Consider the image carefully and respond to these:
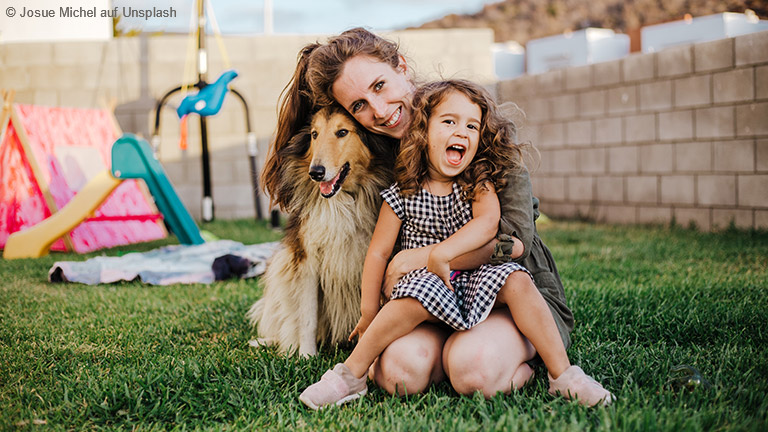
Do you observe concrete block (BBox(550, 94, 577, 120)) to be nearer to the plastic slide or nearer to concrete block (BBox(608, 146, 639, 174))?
concrete block (BBox(608, 146, 639, 174))

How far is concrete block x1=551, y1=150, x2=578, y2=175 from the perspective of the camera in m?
7.38

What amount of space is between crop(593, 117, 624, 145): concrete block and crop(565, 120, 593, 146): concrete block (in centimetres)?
9

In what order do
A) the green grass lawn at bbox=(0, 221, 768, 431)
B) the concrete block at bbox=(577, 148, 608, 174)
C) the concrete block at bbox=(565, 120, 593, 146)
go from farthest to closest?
the concrete block at bbox=(565, 120, 593, 146) < the concrete block at bbox=(577, 148, 608, 174) < the green grass lawn at bbox=(0, 221, 768, 431)

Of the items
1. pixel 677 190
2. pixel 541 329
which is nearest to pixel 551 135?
pixel 677 190

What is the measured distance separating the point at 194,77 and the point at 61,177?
2546 millimetres

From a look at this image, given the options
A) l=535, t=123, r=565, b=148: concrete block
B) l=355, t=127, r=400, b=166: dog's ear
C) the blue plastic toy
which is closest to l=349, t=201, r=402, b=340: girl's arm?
l=355, t=127, r=400, b=166: dog's ear

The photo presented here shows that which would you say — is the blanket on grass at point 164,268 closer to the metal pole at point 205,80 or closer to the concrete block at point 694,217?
the metal pole at point 205,80

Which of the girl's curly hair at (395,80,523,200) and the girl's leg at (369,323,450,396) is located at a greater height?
the girl's curly hair at (395,80,523,200)

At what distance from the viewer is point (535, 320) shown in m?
2.04

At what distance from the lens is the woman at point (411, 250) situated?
2045 millimetres

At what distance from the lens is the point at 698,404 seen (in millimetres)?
1877

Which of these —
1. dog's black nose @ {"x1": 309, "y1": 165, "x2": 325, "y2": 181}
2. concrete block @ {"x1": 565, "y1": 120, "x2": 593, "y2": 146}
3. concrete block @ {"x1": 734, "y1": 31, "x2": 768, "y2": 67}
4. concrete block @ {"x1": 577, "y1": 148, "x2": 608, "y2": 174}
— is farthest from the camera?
concrete block @ {"x1": 565, "y1": 120, "x2": 593, "y2": 146}

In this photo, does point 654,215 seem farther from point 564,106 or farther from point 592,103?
point 564,106

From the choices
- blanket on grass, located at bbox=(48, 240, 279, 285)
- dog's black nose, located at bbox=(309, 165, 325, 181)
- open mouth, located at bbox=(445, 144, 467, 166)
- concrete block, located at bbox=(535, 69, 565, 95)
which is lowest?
blanket on grass, located at bbox=(48, 240, 279, 285)
